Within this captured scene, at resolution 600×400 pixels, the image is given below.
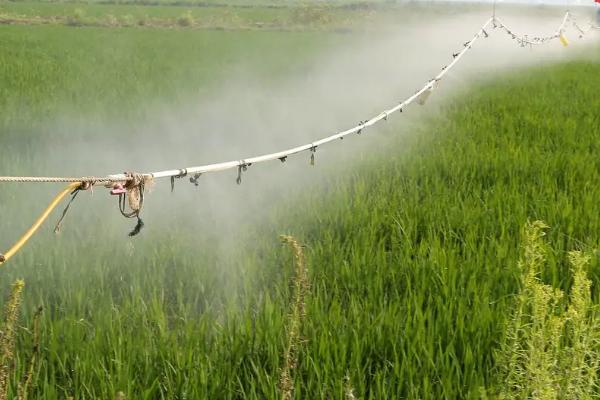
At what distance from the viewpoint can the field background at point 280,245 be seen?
1782mm

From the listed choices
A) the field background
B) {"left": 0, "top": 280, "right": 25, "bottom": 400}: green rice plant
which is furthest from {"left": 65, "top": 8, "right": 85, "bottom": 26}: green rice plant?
{"left": 0, "top": 280, "right": 25, "bottom": 400}: green rice plant

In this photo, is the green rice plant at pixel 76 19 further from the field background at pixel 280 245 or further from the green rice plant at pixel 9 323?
the green rice plant at pixel 9 323

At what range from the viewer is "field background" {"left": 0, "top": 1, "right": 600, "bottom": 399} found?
1782 mm

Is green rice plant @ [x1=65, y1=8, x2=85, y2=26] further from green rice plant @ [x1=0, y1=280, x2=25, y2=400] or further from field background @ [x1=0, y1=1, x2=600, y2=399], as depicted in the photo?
green rice plant @ [x1=0, y1=280, x2=25, y2=400]

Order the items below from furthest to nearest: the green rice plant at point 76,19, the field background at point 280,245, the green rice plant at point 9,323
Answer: the green rice plant at point 76,19
the field background at point 280,245
the green rice plant at point 9,323

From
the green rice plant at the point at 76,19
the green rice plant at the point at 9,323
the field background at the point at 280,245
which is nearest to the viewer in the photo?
the green rice plant at the point at 9,323

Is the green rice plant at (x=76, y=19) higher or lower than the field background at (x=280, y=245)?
higher

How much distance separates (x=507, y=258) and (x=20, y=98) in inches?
242

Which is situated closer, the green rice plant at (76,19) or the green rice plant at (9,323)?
the green rice plant at (9,323)

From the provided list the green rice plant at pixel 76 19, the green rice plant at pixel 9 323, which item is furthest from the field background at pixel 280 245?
the green rice plant at pixel 76 19

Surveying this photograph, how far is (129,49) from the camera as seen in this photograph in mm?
15664

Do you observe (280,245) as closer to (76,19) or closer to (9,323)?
(9,323)

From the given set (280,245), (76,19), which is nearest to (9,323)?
(280,245)

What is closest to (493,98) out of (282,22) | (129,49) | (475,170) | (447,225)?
(475,170)
